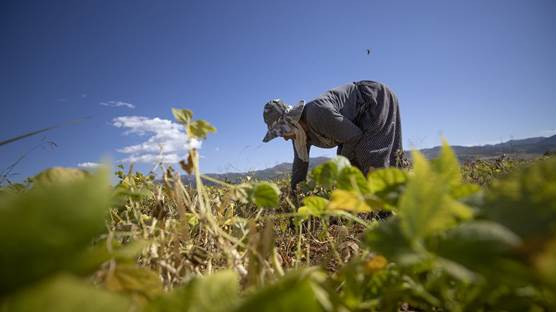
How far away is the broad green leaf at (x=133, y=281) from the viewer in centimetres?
37

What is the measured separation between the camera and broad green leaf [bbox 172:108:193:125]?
638mm

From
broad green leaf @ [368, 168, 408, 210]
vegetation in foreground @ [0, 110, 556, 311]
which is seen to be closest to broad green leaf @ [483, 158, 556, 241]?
vegetation in foreground @ [0, 110, 556, 311]

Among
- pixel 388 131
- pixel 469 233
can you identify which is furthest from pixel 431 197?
pixel 388 131

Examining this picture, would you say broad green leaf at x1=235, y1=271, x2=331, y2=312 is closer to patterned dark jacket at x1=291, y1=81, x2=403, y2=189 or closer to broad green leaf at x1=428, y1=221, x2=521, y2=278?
broad green leaf at x1=428, y1=221, x2=521, y2=278

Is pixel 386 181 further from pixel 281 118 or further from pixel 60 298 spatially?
pixel 281 118

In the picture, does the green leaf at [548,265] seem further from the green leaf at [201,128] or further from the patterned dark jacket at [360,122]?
the patterned dark jacket at [360,122]

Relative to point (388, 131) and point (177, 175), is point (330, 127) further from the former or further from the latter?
Result: point (177, 175)

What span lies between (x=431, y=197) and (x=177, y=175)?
595 millimetres

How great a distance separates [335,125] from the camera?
323 centimetres

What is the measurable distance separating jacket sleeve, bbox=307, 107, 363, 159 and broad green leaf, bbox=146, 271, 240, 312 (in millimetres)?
3000

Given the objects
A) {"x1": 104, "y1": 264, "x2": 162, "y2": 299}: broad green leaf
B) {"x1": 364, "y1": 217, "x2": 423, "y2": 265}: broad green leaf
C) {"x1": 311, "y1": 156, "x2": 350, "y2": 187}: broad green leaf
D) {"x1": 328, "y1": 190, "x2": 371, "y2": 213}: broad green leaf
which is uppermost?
{"x1": 311, "y1": 156, "x2": 350, "y2": 187}: broad green leaf

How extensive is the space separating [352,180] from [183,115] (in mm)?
386

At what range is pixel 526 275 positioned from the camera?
0.23 metres

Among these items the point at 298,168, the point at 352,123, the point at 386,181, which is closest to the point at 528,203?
the point at 386,181
